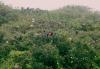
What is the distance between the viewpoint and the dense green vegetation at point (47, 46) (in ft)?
32.7

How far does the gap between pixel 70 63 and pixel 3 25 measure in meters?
3.64

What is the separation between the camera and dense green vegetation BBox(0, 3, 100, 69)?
9.98 metres

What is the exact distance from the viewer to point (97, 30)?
1282cm

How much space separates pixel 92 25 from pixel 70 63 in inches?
142

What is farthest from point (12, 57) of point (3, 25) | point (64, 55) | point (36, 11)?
point (36, 11)

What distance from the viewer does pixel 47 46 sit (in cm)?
1041

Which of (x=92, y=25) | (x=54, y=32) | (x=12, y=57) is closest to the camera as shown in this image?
(x=12, y=57)

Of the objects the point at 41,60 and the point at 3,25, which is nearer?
the point at 41,60

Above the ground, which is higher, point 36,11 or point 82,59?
point 36,11

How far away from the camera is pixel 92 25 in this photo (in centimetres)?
1341

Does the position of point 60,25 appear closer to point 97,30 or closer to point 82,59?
point 97,30

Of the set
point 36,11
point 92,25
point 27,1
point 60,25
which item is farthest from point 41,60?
point 27,1

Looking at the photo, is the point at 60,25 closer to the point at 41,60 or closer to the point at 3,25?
the point at 3,25

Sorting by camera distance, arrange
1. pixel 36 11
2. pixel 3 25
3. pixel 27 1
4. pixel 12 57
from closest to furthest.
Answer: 1. pixel 12 57
2. pixel 3 25
3. pixel 36 11
4. pixel 27 1
